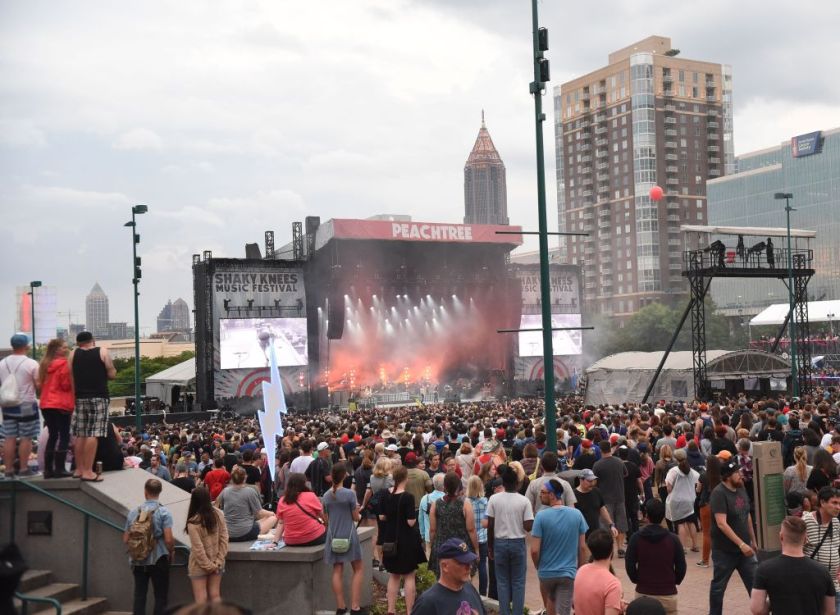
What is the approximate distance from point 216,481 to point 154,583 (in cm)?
414

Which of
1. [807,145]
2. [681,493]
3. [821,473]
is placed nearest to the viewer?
[821,473]

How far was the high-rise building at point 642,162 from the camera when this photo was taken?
394 feet

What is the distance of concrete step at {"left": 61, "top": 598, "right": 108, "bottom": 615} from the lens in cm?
780

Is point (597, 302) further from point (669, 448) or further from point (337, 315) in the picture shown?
point (669, 448)

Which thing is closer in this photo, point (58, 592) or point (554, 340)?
point (58, 592)

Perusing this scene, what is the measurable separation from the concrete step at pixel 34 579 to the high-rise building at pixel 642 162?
116569mm

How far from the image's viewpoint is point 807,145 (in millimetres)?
113938

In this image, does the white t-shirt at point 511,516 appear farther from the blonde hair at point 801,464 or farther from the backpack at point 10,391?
the backpack at point 10,391

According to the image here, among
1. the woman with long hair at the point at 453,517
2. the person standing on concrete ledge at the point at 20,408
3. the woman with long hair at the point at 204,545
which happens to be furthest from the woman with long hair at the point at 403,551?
the person standing on concrete ledge at the point at 20,408

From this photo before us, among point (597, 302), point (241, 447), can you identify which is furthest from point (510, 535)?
point (597, 302)

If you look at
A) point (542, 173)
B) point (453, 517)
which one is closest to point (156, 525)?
point (453, 517)

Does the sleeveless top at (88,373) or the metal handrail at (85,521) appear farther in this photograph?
the sleeveless top at (88,373)

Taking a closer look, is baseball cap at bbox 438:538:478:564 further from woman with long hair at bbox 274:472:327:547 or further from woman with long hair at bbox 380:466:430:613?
woman with long hair at bbox 274:472:327:547

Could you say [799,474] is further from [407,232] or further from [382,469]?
[407,232]
